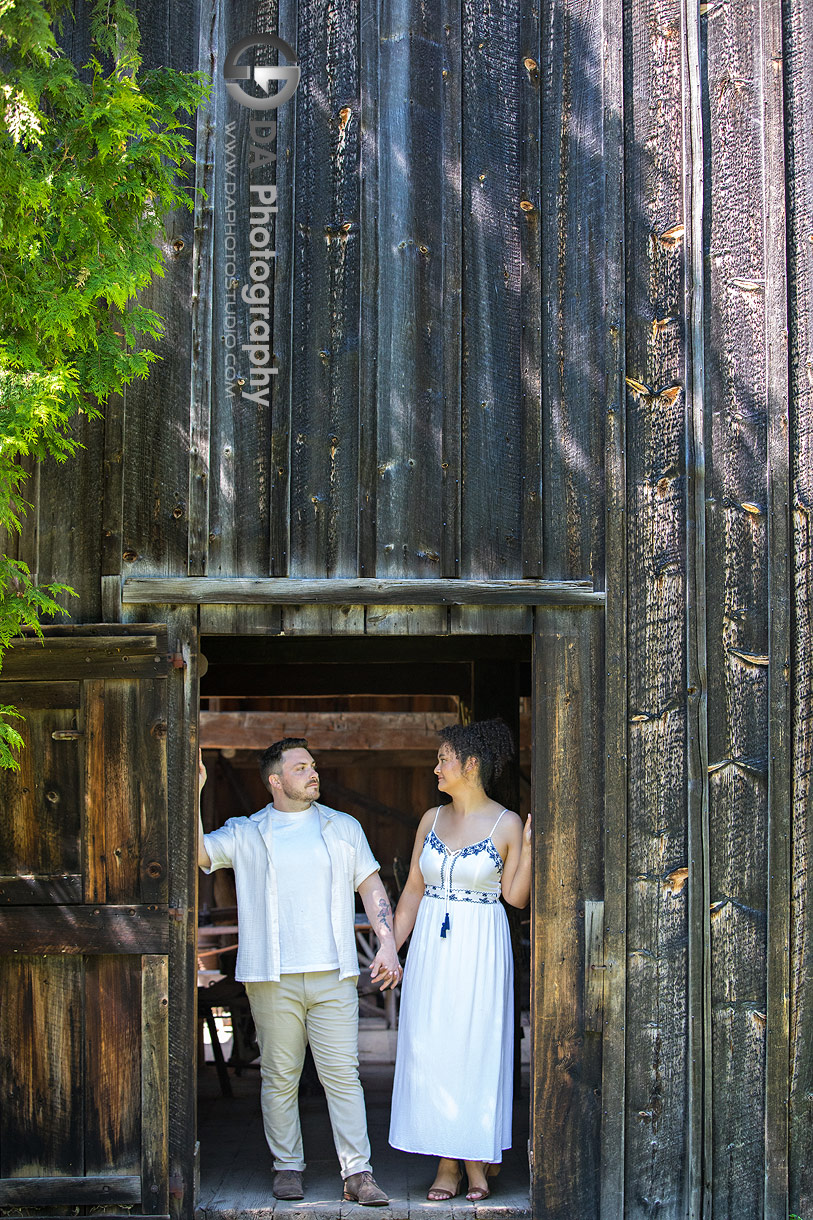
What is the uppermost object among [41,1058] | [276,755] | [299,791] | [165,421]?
[165,421]

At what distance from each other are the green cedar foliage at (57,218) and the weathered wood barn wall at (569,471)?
0.70m

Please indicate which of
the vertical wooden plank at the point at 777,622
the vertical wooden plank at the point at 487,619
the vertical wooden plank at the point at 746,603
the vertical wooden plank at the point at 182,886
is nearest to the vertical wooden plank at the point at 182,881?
the vertical wooden plank at the point at 182,886

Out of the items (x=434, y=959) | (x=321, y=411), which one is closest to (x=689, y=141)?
(x=321, y=411)

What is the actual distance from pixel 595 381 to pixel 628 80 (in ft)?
3.93

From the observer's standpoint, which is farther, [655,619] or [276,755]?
[276,755]

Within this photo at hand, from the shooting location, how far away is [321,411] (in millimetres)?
4305

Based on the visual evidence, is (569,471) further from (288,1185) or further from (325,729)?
(325,729)

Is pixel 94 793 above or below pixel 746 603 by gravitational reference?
below

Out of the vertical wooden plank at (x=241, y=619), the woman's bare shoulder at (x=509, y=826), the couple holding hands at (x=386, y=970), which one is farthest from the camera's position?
the woman's bare shoulder at (x=509, y=826)

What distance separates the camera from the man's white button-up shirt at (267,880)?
4.46 m

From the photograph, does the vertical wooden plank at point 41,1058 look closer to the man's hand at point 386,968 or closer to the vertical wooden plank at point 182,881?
the vertical wooden plank at point 182,881

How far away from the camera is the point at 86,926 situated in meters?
4.06

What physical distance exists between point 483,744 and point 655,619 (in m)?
0.91

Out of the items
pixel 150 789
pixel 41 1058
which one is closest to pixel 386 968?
pixel 150 789
